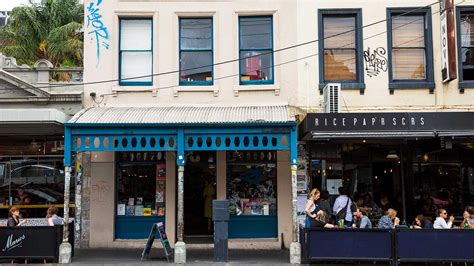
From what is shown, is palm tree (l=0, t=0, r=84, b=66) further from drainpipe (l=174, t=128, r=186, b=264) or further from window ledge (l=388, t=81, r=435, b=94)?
window ledge (l=388, t=81, r=435, b=94)

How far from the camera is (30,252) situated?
37.3 ft

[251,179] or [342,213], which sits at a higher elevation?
[251,179]

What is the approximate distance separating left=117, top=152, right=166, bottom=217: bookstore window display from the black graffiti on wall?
6052mm

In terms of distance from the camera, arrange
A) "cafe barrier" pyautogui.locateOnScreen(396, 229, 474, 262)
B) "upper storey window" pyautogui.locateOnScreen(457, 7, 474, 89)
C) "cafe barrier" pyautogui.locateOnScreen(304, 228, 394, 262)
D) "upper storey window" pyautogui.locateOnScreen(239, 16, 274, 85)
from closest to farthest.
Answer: "cafe barrier" pyautogui.locateOnScreen(396, 229, 474, 262) < "cafe barrier" pyautogui.locateOnScreen(304, 228, 394, 262) < "upper storey window" pyautogui.locateOnScreen(457, 7, 474, 89) < "upper storey window" pyautogui.locateOnScreen(239, 16, 274, 85)

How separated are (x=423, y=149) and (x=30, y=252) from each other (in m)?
10.3

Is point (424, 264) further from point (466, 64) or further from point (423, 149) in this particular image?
point (466, 64)

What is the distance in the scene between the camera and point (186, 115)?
41.0 feet

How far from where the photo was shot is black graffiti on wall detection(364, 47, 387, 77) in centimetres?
1348

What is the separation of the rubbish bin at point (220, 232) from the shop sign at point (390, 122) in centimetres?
272

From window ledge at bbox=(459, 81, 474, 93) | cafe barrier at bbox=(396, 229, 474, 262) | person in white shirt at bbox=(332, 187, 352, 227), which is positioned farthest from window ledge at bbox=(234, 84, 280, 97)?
cafe barrier at bbox=(396, 229, 474, 262)

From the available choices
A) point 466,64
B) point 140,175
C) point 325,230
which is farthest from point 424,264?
point 140,175

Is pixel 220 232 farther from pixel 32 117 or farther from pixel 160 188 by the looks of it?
pixel 32 117

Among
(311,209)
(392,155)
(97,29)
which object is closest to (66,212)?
(97,29)

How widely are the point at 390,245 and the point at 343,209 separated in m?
1.97
